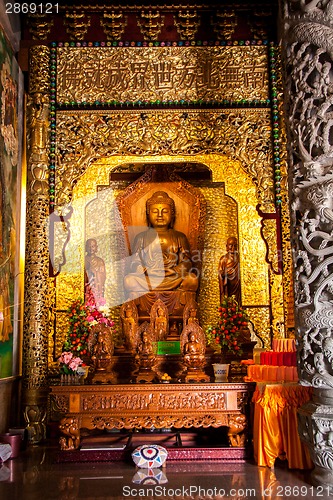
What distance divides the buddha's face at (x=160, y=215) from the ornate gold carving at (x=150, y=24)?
2.32m

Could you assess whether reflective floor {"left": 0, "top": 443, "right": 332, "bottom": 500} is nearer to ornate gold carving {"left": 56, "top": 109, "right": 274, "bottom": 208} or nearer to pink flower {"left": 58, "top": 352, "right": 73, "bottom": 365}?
pink flower {"left": 58, "top": 352, "right": 73, "bottom": 365}

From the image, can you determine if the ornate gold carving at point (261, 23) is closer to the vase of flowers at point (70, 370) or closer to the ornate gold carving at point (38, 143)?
the ornate gold carving at point (38, 143)

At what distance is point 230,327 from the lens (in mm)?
6387

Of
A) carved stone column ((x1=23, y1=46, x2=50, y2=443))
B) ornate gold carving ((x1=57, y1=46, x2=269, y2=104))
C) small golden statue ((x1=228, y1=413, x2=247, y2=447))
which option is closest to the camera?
small golden statue ((x1=228, y1=413, x2=247, y2=447))

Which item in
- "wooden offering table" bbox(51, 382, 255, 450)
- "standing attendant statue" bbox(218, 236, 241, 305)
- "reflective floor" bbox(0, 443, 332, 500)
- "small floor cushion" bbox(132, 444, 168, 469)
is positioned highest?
"standing attendant statue" bbox(218, 236, 241, 305)

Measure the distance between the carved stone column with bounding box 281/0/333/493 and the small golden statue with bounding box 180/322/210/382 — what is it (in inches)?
61.8

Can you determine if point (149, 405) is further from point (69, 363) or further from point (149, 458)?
point (69, 363)

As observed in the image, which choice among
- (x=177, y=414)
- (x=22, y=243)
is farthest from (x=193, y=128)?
(x=177, y=414)

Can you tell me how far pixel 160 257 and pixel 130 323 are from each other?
4.13 ft

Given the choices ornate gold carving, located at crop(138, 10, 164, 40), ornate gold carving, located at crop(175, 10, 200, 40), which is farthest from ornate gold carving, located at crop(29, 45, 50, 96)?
ornate gold carving, located at crop(175, 10, 200, 40)

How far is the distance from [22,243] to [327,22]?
14.4ft

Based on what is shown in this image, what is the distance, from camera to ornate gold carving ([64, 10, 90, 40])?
710cm

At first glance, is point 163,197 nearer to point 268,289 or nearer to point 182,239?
point 182,239

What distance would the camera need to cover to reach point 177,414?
5176 mm
